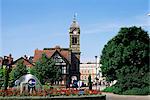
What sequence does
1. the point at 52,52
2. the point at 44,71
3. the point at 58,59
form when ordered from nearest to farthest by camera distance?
the point at 44,71
the point at 58,59
the point at 52,52

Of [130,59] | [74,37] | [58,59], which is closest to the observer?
[130,59]

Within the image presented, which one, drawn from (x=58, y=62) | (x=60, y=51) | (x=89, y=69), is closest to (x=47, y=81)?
(x=58, y=62)

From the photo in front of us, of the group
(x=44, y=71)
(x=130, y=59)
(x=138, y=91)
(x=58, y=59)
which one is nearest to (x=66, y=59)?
(x=58, y=59)

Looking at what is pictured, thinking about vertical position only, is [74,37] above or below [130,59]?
above

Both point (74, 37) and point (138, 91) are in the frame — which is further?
point (74, 37)

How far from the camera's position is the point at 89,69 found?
177125 mm

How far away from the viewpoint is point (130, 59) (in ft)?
169

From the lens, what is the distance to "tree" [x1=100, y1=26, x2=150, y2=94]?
49062 millimetres

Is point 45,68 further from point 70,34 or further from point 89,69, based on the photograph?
point 89,69

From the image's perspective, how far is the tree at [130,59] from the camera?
49.1m

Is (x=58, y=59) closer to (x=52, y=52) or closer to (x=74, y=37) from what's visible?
(x=52, y=52)

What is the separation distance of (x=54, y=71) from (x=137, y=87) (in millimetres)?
30996

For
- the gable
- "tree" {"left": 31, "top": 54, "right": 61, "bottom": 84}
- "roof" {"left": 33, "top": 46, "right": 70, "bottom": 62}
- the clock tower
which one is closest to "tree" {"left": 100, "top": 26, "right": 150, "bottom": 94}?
"tree" {"left": 31, "top": 54, "right": 61, "bottom": 84}

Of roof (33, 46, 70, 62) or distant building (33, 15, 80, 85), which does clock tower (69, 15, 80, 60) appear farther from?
roof (33, 46, 70, 62)
